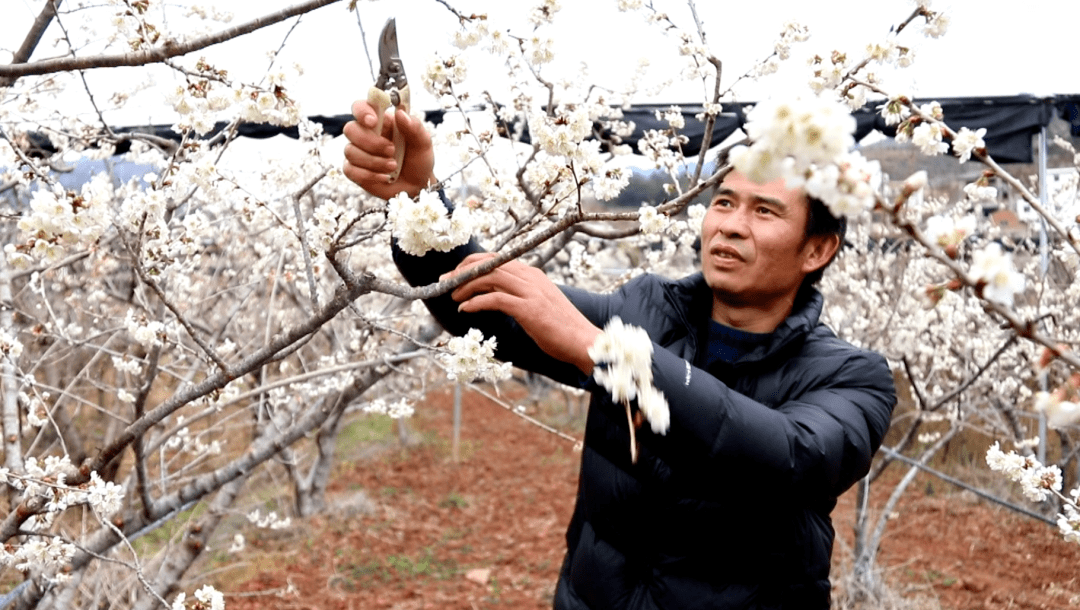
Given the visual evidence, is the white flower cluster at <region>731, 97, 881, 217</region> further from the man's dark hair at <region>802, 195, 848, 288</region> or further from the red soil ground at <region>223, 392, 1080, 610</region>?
the red soil ground at <region>223, 392, 1080, 610</region>

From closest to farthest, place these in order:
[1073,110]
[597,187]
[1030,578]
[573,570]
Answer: [573,570] < [597,187] < [1030,578] < [1073,110]

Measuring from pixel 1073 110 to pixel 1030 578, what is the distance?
11.3 ft

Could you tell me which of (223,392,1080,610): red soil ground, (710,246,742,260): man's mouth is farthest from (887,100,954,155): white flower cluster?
(223,392,1080,610): red soil ground

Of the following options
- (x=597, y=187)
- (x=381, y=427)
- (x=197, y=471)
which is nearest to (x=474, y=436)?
(x=381, y=427)

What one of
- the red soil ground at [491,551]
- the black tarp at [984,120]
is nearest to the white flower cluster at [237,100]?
the red soil ground at [491,551]

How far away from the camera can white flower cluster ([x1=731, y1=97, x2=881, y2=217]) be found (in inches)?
27.0

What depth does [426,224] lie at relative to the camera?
1230 mm

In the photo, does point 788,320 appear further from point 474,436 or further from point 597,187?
point 474,436

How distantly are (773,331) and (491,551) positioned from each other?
5221 millimetres

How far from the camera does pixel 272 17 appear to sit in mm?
1222

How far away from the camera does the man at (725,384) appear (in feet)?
4.66

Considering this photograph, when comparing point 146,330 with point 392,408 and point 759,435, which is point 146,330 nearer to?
point 759,435

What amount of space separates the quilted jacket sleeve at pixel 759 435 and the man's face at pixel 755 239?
284mm

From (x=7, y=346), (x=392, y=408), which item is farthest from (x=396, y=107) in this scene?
(x=392, y=408)
